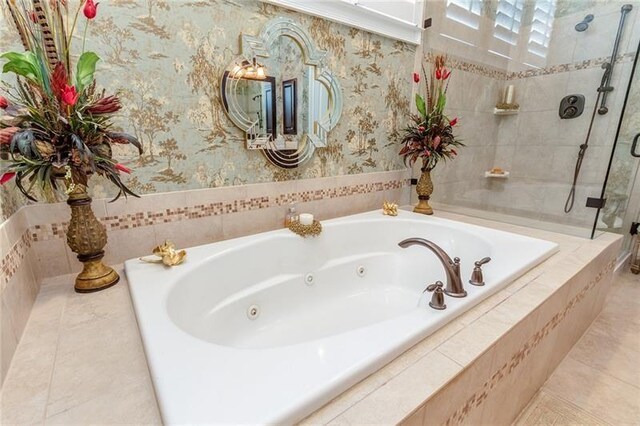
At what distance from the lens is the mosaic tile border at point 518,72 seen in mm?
2191

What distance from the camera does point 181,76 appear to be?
129 cm

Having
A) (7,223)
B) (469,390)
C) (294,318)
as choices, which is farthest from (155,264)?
(469,390)

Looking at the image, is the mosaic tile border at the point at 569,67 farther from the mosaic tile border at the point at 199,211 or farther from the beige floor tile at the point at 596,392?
the beige floor tile at the point at 596,392

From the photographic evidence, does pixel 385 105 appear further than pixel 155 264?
Yes

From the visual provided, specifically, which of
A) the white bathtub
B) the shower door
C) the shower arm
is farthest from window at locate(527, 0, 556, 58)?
the white bathtub

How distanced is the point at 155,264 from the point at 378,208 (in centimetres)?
155

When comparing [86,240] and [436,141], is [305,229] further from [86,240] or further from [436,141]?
[436,141]

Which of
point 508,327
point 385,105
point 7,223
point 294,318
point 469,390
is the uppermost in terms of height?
point 385,105

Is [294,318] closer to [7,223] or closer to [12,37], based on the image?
[7,223]

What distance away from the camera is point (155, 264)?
123 centimetres

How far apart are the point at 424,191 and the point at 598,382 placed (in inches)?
52.9

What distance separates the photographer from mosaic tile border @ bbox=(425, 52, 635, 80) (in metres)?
2.19

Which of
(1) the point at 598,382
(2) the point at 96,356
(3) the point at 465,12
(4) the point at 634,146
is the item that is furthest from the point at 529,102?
(2) the point at 96,356

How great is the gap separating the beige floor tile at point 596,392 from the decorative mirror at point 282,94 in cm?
173
